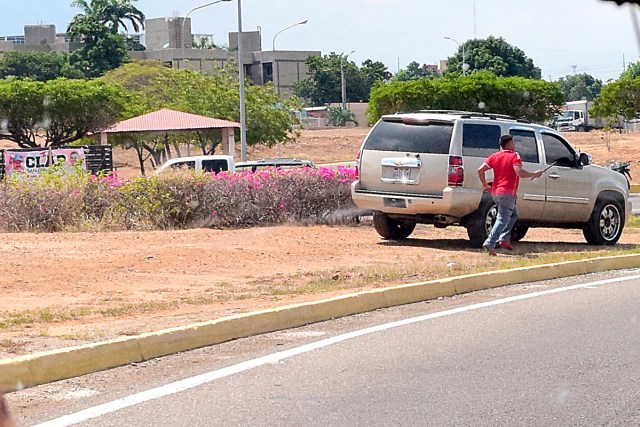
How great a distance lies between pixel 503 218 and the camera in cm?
1533

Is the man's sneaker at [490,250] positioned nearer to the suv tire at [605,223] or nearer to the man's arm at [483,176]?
the man's arm at [483,176]

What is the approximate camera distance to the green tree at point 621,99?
51562 millimetres

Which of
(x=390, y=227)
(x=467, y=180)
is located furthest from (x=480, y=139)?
(x=390, y=227)

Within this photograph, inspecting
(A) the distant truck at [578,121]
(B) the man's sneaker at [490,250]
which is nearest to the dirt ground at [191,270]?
(B) the man's sneaker at [490,250]

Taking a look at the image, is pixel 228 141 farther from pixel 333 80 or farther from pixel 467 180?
pixel 333 80

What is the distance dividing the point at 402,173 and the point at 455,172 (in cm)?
79

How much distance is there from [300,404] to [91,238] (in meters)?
10.8

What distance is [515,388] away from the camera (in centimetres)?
748

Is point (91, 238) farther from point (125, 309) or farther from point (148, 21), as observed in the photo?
point (148, 21)

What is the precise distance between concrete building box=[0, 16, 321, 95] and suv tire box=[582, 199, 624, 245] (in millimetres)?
90152

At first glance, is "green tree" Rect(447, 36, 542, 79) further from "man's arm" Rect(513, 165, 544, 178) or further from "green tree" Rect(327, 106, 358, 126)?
"man's arm" Rect(513, 165, 544, 178)

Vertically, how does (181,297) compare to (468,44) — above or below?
below

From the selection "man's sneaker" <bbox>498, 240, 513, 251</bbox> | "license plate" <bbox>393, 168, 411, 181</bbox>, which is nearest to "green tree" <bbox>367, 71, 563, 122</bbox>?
"license plate" <bbox>393, 168, 411, 181</bbox>

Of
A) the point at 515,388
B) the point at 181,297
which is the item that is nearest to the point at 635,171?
the point at 181,297
